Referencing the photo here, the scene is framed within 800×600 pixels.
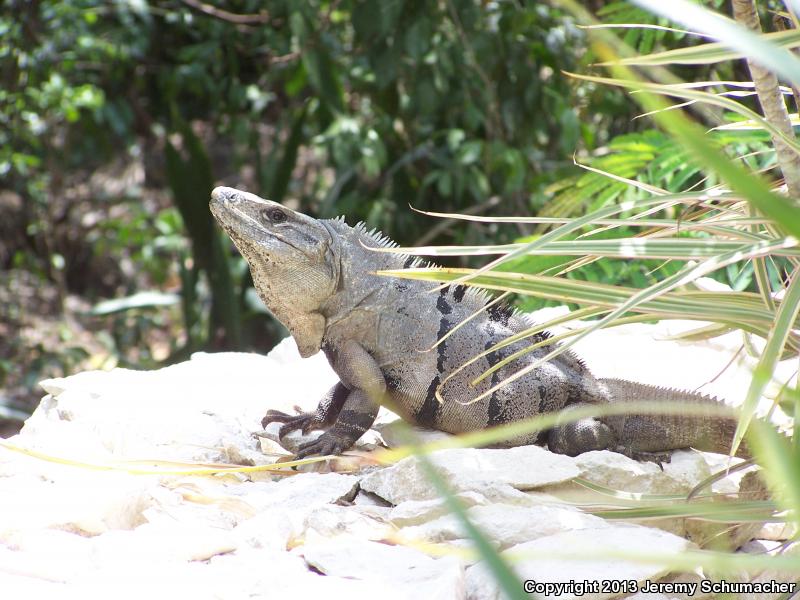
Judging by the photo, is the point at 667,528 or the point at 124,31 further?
the point at 124,31

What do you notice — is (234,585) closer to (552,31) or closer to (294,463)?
(294,463)

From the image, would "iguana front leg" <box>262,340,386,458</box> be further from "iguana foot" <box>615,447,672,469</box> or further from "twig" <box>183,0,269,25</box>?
"twig" <box>183,0,269,25</box>

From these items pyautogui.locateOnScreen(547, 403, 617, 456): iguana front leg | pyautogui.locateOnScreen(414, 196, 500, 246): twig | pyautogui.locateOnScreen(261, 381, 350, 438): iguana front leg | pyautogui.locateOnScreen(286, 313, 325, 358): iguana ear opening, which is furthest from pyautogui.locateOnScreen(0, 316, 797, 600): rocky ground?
pyautogui.locateOnScreen(414, 196, 500, 246): twig

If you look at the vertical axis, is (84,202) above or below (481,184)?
below

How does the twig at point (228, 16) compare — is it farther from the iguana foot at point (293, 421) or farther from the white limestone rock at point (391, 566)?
the white limestone rock at point (391, 566)

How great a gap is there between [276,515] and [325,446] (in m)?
0.73

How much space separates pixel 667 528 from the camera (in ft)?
9.27

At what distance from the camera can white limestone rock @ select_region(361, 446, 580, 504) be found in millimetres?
2795

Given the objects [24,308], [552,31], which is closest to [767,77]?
[552,31]

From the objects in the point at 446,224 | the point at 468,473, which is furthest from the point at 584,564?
the point at 446,224

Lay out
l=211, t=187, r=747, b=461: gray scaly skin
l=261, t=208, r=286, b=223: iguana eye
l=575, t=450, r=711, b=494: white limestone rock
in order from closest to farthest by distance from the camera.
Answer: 1. l=575, t=450, r=711, b=494: white limestone rock
2. l=211, t=187, r=747, b=461: gray scaly skin
3. l=261, t=208, r=286, b=223: iguana eye

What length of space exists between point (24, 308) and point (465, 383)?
7125 mm

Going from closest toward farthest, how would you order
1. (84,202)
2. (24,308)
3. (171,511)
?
(171,511) → (24,308) → (84,202)

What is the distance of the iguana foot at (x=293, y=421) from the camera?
3600mm
